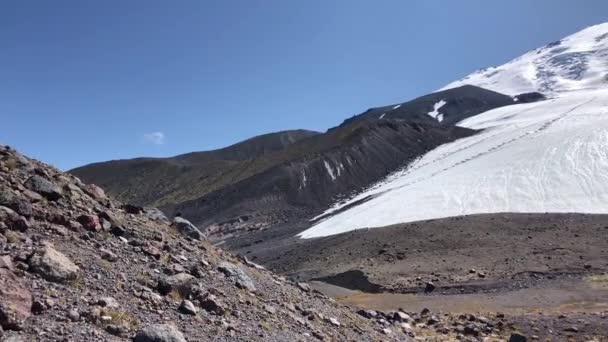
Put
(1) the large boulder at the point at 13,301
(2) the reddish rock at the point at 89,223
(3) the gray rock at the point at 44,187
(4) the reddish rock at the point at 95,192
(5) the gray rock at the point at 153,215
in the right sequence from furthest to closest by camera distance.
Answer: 1. (5) the gray rock at the point at 153,215
2. (4) the reddish rock at the point at 95,192
3. (3) the gray rock at the point at 44,187
4. (2) the reddish rock at the point at 89,223
5. (1) the large boulder at the point at 13,301

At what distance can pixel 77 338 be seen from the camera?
18.8 ft

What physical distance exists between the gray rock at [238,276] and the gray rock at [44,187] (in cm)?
317

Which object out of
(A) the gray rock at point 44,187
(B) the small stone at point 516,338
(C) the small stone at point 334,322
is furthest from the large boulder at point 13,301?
(B) the small stone at point 516,338

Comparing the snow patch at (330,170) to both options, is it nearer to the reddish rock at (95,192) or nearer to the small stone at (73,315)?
the reddish rock at (95,192)

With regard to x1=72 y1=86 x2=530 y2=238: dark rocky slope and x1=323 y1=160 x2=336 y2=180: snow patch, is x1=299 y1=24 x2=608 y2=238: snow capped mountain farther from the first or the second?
x1=323 y1=160 x2=336 y2=180: snow patch

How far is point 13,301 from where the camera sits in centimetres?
574

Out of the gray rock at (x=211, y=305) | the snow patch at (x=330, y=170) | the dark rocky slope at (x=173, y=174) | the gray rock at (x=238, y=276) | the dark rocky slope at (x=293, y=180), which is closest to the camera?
the gray rock at (x=211, y=305)

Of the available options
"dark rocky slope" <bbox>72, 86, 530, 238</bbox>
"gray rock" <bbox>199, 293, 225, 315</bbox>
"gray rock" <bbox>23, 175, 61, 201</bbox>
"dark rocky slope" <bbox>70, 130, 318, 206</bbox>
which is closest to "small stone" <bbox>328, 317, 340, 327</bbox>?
"gray rock" <bbox>199, 293, 225, 315</bbox>

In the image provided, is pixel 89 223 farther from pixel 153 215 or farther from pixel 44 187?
pixel 153 215

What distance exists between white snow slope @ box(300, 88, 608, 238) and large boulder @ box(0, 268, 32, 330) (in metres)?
37.0

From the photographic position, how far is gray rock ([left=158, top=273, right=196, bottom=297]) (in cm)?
784

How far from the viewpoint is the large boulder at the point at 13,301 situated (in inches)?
217

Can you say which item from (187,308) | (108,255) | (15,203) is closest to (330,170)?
(108,255)

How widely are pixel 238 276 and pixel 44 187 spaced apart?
12.3 feet
